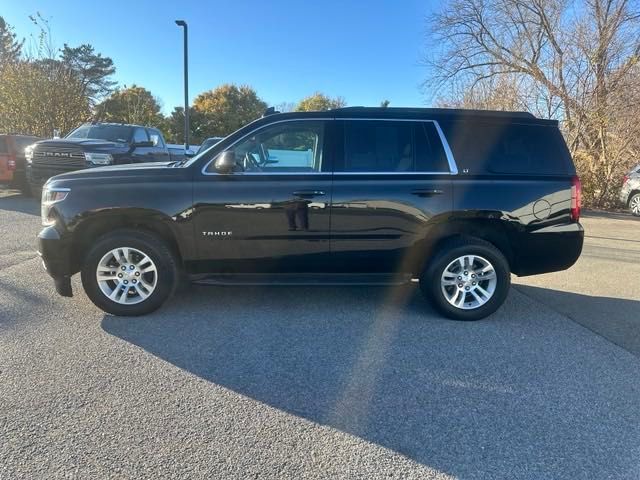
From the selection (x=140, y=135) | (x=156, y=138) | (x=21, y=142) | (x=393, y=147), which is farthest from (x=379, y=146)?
(x=21, y=142)

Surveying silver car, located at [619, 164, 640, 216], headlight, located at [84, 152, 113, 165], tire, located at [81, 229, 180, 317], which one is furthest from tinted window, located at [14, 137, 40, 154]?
silver car, located at [619, 164, 640, 216]

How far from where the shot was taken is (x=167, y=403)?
2.84 m

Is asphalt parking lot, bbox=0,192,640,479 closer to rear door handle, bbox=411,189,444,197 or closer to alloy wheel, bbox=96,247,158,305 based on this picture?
alloy wheel, bbox=96,247,158,305

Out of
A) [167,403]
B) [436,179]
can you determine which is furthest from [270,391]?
[436,179]

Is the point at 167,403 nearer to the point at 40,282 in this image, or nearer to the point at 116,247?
the point at 116,247

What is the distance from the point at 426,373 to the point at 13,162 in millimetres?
13097

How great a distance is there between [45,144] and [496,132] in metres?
10.2

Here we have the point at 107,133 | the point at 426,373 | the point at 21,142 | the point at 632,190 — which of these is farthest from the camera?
the point at 632,190

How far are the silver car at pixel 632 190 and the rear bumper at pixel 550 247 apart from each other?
1043cm

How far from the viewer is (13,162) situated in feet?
39.5

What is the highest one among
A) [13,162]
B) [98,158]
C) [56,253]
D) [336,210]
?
[98,158]

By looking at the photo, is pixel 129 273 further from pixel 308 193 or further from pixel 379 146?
pixel 379 146

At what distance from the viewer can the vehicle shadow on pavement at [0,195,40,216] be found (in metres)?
10.2

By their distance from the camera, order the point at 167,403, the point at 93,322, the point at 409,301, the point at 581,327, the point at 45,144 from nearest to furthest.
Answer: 1. the point at 167,403
2. the point at 93,322
3. the point at 581,327
4. the point at 409,301
5. the point at 45,144
